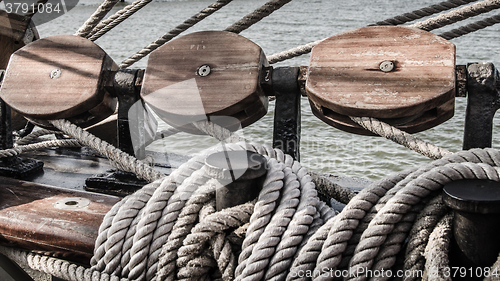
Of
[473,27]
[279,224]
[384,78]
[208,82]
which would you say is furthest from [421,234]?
[473,27]

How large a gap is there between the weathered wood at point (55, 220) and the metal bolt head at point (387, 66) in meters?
0.80

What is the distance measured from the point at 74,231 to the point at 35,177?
2.96ft

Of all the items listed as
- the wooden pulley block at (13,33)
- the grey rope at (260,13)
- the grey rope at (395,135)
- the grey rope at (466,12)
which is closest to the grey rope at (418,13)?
the grey rope at (466,12)

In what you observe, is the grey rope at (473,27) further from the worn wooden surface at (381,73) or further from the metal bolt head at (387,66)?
the metal bolt head at (387,66)

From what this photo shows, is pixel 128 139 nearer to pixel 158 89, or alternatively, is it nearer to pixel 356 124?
pixel 158 89

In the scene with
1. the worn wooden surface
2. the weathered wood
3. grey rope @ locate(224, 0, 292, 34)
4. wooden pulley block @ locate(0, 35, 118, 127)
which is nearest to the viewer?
the weathered wood

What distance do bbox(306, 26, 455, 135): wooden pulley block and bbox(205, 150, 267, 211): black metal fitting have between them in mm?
401

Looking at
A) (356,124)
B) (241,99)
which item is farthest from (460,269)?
(241,99)

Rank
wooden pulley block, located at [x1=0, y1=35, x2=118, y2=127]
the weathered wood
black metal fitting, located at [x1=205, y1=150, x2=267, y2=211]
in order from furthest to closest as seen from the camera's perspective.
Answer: wooden pulley block, located at [x1=0, y1=35, x2=118, y2=127] → the weathered wood → black metal fitting, located at [x1=205, y1=150, x2=267, y2=211]

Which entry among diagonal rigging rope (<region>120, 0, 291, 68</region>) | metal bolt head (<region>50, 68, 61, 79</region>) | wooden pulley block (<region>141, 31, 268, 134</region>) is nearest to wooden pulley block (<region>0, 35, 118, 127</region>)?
metal bolt head (<region>50, 68, 61, 79</region>)

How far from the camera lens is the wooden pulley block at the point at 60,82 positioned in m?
1.40

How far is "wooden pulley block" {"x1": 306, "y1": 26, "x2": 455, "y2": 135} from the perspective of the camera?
110 cm

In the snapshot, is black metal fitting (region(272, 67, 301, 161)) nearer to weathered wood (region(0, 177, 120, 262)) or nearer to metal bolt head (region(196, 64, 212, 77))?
metal bolt head (region(196, 64, 212, 77))

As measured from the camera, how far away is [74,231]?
995 millimetres
